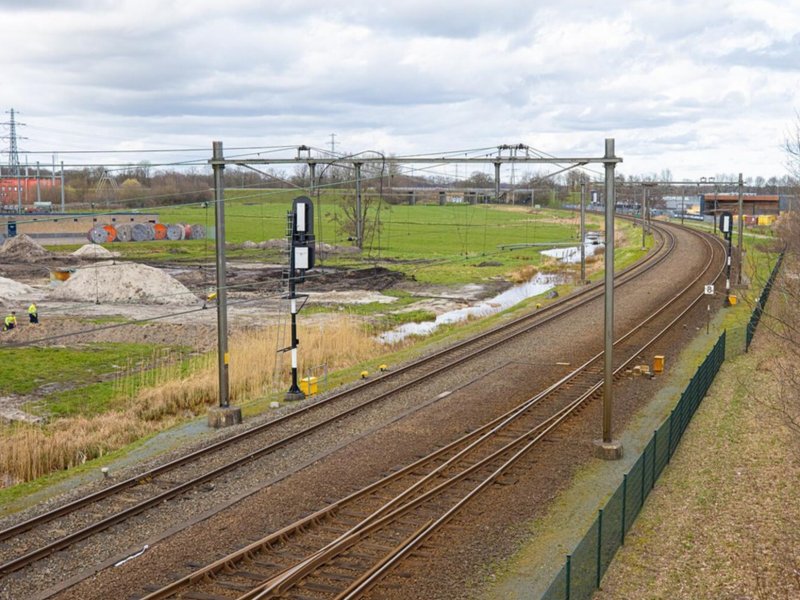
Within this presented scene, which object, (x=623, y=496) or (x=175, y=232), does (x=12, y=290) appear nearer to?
(x=623, y=496)

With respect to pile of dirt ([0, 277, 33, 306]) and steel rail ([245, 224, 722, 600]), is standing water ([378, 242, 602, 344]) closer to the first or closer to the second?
steel rail ([245, 224, 722, 600])

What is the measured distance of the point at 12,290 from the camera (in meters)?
51.7

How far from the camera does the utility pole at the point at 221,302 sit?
20.7 metres

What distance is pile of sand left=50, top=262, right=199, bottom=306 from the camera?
50.4 metres

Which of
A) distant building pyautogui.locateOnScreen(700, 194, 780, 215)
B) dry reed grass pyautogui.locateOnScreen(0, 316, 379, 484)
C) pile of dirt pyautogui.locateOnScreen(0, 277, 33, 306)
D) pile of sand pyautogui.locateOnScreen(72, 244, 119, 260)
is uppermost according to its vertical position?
distant building pyautogui.locateOnScreen(700, 194, 780, 215)

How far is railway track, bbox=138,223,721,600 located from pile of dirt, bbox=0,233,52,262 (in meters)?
61.9

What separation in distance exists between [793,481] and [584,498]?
5.03m

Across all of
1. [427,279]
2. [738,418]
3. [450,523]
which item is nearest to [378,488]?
[450,523]

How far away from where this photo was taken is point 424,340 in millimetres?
37344

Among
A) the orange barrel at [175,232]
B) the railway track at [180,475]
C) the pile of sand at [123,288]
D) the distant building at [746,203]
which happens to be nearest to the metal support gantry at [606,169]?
the railway track at [180,475]

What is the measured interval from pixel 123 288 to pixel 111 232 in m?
43.1

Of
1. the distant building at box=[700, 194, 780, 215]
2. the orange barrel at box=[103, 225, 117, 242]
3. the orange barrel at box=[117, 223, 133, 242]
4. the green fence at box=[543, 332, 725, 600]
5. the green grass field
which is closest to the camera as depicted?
the green fence at box=[543, 332, 725, 600]

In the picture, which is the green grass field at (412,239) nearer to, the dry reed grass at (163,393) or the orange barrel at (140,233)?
the orange barrel at (140,233)

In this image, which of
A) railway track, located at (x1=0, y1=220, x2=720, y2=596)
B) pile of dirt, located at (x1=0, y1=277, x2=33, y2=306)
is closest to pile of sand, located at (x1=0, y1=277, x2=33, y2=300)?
pile of dirt, located at (x1=0, y1=277, x2=33, y2=306)
